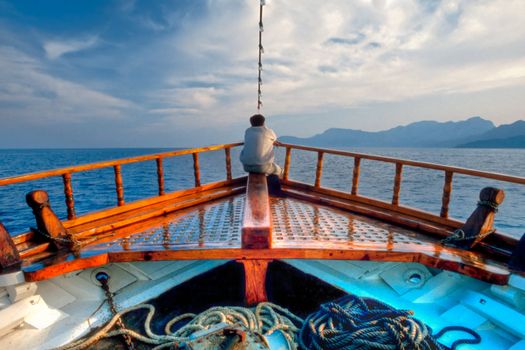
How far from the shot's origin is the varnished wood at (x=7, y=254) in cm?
273

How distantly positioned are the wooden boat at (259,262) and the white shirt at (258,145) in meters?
1.13

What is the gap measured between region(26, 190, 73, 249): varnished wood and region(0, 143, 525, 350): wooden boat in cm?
1

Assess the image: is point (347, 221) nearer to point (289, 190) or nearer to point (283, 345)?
point (289, 190)

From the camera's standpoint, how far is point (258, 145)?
17.0ft

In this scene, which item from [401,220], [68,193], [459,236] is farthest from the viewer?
[401,220]

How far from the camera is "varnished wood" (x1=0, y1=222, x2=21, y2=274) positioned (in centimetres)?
273

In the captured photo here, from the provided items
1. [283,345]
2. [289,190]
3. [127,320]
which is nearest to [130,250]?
[127,320]

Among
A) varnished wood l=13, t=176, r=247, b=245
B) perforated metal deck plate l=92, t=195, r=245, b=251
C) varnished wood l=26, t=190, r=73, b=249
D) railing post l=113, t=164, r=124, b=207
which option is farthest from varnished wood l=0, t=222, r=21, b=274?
railing post l=113, t=164, r=124, b=207

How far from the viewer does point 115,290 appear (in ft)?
9.80

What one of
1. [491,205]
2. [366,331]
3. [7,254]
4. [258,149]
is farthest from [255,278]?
[491,205]

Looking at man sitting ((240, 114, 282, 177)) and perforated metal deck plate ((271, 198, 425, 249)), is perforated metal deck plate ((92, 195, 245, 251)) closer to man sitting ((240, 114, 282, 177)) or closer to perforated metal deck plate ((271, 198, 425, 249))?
perforated metal deck plate ((271, 198, 425, 249))

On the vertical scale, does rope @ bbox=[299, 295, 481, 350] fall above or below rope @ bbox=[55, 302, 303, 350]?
above

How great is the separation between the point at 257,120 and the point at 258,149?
671mm

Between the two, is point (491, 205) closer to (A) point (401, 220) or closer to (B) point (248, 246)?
(A) point (401, 220)
